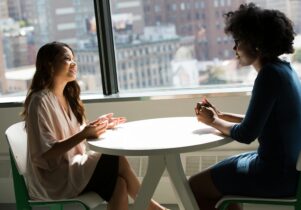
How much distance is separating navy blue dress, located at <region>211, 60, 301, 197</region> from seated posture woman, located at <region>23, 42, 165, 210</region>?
563mm

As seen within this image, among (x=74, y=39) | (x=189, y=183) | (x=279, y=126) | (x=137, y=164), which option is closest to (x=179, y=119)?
(x=189, y=183)

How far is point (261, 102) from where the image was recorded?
82.7 inches

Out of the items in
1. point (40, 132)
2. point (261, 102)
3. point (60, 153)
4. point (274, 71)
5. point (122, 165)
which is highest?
point (274, 71)

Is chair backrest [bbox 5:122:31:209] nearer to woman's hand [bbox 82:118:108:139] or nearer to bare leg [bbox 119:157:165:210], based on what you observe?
woman's hand [bbox 82:118:108:139]

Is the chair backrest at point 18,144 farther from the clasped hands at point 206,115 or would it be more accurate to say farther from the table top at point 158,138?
the clasped hands at point 206,115

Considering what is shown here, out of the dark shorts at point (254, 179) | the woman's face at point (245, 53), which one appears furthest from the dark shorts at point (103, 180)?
the woman's face at point (245, 53)

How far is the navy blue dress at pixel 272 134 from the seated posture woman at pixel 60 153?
0.56 meters

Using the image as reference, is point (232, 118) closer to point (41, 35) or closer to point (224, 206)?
point (224, 206)

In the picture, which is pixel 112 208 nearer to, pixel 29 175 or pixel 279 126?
pixel 29 175

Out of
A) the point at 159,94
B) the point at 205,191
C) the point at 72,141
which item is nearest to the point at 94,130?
the point at 72,141

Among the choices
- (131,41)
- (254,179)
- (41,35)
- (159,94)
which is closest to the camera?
(254,179)

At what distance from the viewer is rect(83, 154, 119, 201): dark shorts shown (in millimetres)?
2502

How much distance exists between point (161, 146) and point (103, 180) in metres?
0.52

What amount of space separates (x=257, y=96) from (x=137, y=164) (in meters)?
1.57
